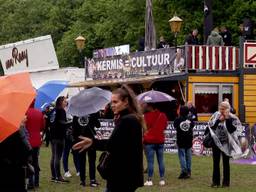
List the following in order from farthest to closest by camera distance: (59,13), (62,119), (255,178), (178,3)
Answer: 1. (59,13)
2. (178,3)
3. (255,178)
4. (62,119)

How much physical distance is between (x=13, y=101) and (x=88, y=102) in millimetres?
5574

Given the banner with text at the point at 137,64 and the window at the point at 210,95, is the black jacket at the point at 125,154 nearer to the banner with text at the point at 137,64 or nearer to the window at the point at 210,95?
the banner with text at the point at 137,64

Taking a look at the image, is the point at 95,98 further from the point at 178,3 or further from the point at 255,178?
the point at 178,3

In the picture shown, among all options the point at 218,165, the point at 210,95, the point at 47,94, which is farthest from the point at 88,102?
the point at 210,95

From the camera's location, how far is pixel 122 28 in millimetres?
45844

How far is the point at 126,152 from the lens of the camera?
6012 mm

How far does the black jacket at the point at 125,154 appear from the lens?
6008mm

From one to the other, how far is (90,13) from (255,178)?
40.1 metres

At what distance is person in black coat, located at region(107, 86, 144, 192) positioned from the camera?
601 centimetres

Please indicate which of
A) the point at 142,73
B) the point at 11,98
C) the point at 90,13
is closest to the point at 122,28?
the point at 90,13

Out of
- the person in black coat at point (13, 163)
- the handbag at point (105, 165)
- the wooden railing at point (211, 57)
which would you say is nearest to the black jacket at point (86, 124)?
the person in black coat at point (13, 163)

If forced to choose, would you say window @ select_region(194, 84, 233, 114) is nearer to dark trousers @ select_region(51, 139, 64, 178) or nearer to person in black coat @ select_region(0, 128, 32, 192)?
dark trousers @ select_region(51, 139, 64, 178)

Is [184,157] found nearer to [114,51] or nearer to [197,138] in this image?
[197,138]

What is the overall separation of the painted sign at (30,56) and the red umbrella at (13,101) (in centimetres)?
2433
